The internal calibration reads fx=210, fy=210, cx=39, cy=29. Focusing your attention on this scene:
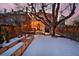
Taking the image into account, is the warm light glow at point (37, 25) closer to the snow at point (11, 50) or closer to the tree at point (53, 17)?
the tree at point (53, 17)

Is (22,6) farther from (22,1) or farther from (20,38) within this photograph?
(20,38)

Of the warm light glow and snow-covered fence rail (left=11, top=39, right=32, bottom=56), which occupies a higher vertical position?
the warm light glow

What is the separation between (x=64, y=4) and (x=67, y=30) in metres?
0.25

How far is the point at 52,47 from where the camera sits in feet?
6.52

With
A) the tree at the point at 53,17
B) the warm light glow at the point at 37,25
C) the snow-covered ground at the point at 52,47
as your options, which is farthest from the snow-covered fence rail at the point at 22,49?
the tree at the point at 53,17

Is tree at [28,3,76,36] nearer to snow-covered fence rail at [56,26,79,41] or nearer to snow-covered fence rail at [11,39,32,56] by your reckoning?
snow-covered fence rail at [56,26,79,41]

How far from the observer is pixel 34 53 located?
1.98 m

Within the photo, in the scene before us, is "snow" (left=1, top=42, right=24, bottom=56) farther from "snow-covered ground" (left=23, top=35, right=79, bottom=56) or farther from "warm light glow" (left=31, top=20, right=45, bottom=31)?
"warm light glow" (left=31, top=20, right=45, bottom=31)

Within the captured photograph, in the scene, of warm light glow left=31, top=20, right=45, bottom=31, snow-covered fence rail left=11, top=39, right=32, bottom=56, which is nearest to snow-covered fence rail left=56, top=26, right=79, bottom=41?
warm light glow left=31, top=20, right=45, bottom=31

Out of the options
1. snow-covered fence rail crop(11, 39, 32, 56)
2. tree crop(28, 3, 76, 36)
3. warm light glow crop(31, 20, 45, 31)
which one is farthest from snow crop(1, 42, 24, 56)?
tree crop(28, 3, 76, 36)

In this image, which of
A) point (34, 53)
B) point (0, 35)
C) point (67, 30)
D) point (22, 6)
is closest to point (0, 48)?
point (0, 35)

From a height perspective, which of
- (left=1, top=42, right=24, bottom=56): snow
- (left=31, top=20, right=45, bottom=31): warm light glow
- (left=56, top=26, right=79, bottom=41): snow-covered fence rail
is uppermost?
(left=31, top=20, right=45, bottom=31): warm light glow

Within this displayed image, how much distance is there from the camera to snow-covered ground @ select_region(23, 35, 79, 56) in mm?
1971

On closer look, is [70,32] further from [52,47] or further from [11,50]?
[11,50]
